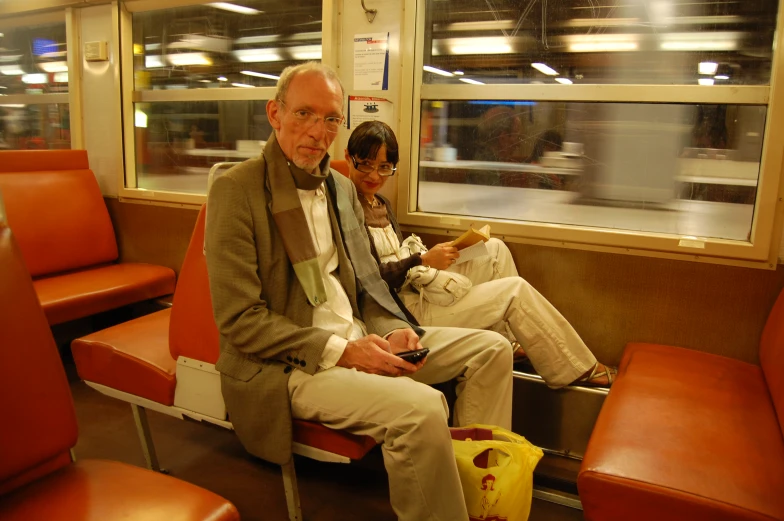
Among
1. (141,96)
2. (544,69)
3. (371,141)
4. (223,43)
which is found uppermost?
(223,43)

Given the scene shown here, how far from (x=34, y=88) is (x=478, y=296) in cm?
399

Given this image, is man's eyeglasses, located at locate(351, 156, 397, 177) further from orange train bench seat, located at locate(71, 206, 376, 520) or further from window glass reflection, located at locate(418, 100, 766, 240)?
orange train bench seat, located at locate(71, 206, 376, 520)

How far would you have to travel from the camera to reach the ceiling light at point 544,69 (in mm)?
2873

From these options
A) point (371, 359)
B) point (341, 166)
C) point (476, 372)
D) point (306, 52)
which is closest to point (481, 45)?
point (341, 166)

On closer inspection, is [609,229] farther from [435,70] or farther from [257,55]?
[257,55]

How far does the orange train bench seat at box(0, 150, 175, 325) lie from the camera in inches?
132

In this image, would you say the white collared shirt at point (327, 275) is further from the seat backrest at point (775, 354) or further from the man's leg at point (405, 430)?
the seat backrest at point (775, 354)

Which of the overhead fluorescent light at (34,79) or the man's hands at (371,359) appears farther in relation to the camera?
the overhead fluorescent light at (34,79)

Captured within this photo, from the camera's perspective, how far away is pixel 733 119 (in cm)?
259

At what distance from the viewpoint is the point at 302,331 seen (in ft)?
6.10

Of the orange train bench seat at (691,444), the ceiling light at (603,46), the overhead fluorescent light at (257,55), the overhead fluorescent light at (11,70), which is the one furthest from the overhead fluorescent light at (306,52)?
the overhead fluorescent light at (11,70)

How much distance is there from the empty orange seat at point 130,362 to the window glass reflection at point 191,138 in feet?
5.75

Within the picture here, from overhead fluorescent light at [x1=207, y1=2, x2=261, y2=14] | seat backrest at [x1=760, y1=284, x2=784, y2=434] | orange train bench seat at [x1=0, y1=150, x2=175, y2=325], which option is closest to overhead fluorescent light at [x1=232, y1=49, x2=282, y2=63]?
overhead fluorescent light at [x1=207, y1=2, x2=261, y2=14]

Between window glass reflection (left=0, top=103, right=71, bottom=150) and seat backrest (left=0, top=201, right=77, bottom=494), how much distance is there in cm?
355
